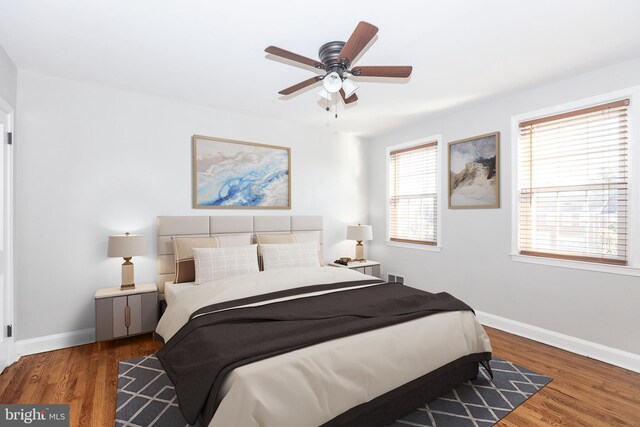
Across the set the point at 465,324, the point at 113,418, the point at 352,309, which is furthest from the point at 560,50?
the point at 113,418

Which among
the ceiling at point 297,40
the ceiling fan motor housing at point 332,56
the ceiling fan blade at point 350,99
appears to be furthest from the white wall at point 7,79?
the ceiling fan blade at point 350,99

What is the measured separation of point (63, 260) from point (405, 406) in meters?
3.34

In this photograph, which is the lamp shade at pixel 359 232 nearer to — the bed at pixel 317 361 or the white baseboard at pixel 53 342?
the bed at pixel 317 361

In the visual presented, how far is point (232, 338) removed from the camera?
1883 millimetres

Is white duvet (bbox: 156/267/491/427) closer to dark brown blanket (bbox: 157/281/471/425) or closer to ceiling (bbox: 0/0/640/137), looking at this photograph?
dark brown blanket (bbox: 157/281/471/425)

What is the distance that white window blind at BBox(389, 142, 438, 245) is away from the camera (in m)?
4.51

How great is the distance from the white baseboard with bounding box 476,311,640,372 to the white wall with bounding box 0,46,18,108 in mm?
5152

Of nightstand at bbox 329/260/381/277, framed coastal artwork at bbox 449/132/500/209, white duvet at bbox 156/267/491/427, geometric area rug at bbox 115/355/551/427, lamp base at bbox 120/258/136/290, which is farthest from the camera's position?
nightstand at bbox 329/260/381/277

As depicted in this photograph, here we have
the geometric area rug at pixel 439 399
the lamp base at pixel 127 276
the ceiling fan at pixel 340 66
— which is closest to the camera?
the ceiling fan at pixel 340 66

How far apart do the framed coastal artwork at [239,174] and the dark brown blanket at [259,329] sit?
1.82m

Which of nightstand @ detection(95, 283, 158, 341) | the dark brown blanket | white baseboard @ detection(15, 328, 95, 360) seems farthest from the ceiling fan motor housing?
white baseboard @ detection(15, 328, 95, 360)

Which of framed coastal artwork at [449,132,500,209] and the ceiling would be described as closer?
the ceiling

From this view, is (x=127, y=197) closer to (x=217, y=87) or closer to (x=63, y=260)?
(x=63, y=260)

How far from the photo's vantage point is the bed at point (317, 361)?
1553 millimetres
